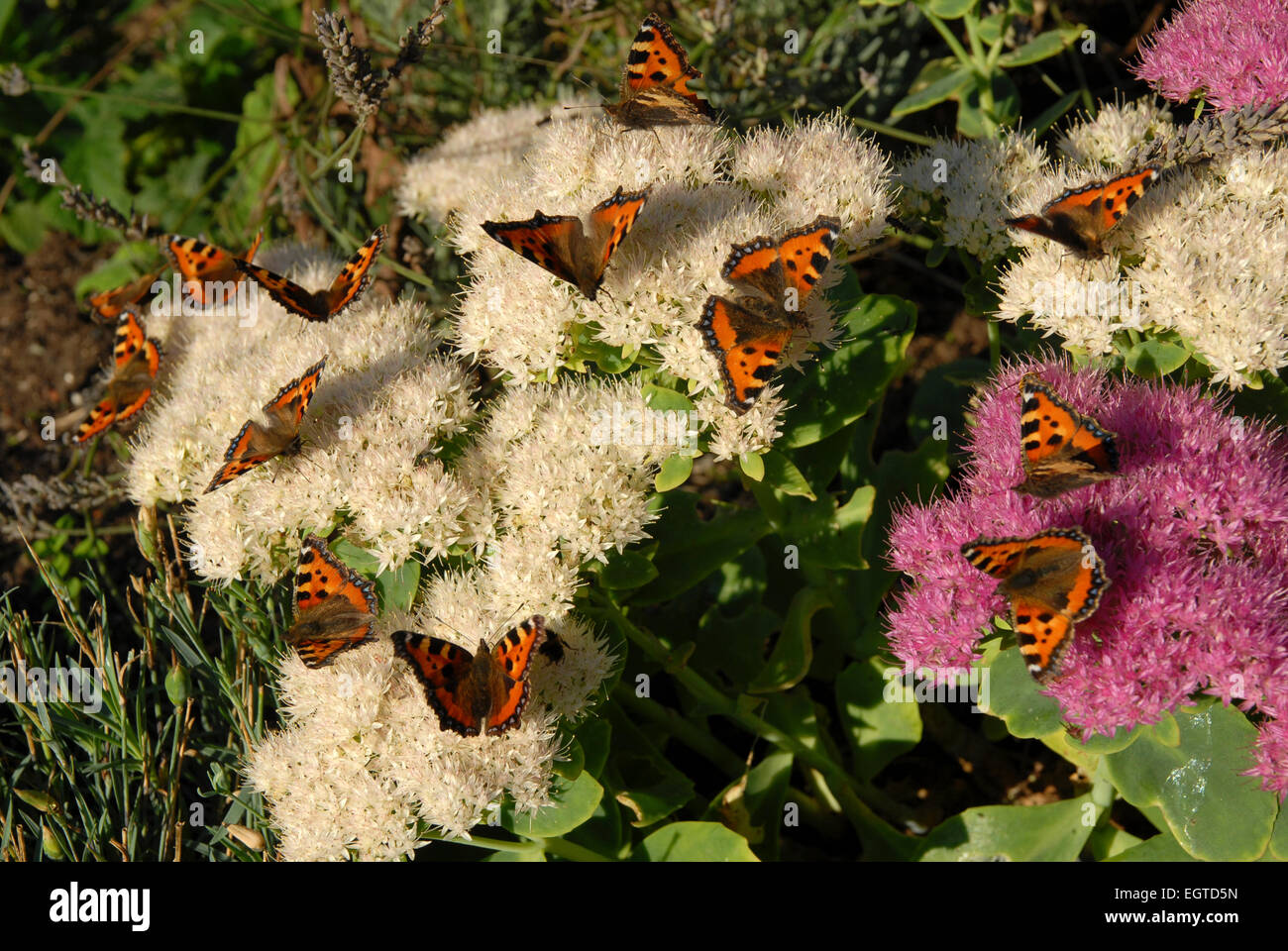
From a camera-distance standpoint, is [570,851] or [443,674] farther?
[570,851]

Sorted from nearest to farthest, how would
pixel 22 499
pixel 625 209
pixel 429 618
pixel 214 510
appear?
pixel 625 209 < pixel 429 618 < pixel 214 510 < pixel 22 499

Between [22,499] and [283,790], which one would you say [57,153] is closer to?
[22,499]

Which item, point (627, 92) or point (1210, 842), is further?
point (627, 92)

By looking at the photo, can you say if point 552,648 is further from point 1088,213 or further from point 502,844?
point 1088,213

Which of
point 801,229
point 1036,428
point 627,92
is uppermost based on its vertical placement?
point 627,92

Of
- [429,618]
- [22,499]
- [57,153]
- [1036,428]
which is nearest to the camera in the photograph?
[1036,428]

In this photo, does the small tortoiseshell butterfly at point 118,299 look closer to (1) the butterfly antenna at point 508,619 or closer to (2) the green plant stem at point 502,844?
(1) the butterfly antenna at point 508,619

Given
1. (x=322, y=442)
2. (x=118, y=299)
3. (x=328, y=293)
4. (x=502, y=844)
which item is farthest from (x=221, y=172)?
(x=502, y=844)

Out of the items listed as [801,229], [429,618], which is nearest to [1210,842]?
[801,229]
